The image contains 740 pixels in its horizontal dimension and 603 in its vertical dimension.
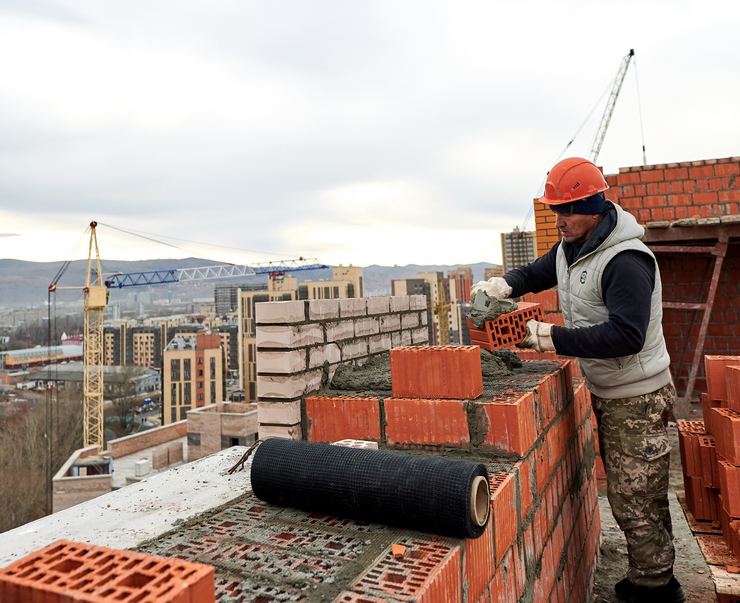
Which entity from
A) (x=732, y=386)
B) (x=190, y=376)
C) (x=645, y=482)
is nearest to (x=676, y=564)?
(x=645, y=482)

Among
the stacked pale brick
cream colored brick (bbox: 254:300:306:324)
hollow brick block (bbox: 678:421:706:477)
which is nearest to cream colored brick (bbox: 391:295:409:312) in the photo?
the stacked pale brick

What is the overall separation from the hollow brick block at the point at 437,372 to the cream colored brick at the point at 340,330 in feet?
2.84

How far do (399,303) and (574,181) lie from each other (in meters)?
2.19

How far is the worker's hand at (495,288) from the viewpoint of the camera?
3.10m

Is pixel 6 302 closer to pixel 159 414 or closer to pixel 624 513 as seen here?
pixel 159 414

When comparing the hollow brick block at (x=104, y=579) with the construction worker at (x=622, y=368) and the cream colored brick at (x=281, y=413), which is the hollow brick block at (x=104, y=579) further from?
the construction worker at (x=622, y=368)

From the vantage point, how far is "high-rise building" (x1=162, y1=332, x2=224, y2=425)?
60406 mm

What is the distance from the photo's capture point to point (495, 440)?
2414 mm

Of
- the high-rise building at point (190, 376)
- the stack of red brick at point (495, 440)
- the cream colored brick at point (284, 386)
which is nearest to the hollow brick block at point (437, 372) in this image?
the stack of red brick at point (495, 440)

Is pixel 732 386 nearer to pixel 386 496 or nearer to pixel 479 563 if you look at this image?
pixel 479 563

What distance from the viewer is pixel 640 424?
9.39ft

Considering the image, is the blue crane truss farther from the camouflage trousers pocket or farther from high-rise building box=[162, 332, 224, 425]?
the camouflage trousers pocket

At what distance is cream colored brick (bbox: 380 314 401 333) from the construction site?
20mm

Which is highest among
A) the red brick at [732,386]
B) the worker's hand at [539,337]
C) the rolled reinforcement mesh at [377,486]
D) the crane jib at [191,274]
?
the crane jib at [191,274]
